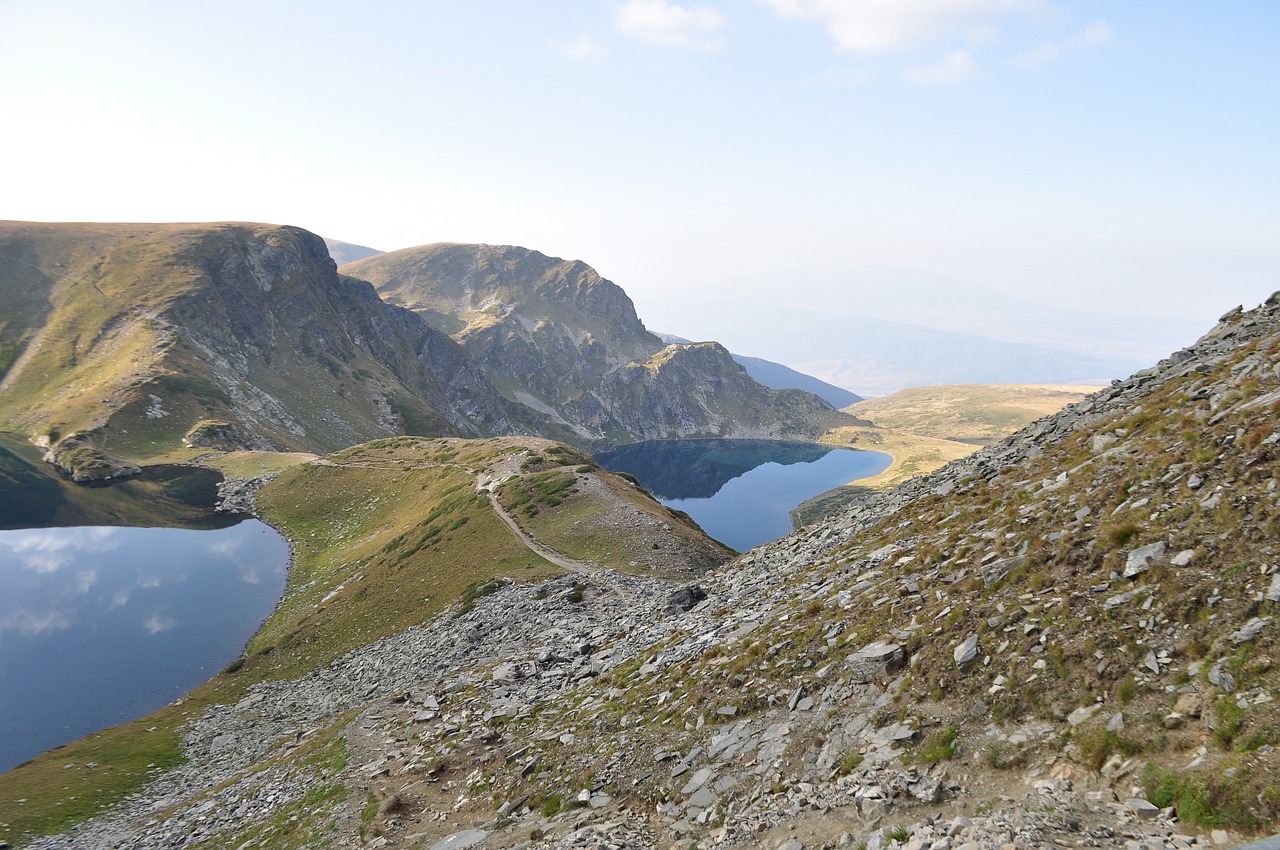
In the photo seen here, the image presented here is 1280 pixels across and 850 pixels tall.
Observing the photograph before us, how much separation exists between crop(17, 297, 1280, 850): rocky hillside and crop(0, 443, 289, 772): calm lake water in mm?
24794

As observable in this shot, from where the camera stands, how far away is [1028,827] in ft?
38.4

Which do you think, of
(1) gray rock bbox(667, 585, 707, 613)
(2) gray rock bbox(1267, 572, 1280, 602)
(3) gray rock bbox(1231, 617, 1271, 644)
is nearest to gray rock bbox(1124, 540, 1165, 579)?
(2) gray rock bbox(1267, 572, 1280, 602)

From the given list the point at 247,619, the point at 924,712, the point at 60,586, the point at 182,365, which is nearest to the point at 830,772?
the point at 924,712

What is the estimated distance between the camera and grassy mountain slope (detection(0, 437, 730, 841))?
40.5 m

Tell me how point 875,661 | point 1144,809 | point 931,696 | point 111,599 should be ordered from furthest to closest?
point 111,599, point 875,661, point 931,696, point 1144,809

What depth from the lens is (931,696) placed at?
1673 centimetres

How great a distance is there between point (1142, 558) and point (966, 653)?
5.20m

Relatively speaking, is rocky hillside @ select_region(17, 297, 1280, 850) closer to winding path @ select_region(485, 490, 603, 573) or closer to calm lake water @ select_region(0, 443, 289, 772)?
winding path @ select_region(485, 490, 603, 573)

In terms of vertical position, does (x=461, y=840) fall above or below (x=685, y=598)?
below

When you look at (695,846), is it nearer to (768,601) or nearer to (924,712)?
(924,712)

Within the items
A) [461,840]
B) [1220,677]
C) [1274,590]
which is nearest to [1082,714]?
[1220,677]

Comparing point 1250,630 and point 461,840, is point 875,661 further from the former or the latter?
point 461,840

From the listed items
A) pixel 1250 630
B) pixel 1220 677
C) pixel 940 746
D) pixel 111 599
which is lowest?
pixel 111 599

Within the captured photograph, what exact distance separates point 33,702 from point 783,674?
69821 millimetres
